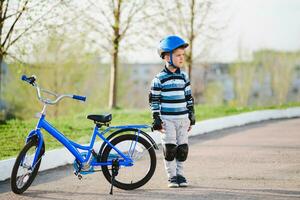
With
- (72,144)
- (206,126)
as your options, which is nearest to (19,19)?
(206,126)

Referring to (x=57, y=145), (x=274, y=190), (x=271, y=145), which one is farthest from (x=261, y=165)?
(x=57, y=145)

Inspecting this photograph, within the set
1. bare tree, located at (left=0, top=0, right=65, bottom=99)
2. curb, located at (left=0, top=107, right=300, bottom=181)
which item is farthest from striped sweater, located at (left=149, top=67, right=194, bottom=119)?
bare tree, located at (left=0, top=0, right=65, bottom=99)

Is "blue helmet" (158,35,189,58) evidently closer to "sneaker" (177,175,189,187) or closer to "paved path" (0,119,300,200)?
"sneaker" (177,175,189,187)

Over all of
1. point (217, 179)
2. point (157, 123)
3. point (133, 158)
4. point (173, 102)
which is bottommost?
point (217, 179)

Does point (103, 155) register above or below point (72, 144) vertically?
below

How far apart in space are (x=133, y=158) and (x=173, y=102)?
843 mm

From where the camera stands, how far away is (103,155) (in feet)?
21.3

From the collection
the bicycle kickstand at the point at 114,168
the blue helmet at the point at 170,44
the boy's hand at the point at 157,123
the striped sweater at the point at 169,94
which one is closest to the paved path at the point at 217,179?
the bicycle kickstand at the point at 114,168

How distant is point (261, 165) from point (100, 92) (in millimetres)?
33400

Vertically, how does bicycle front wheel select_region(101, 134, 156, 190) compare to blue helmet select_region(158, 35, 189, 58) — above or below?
below

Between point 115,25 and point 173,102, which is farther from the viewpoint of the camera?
point 115,25

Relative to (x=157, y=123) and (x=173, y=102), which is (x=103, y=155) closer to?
(x=157, y=123)

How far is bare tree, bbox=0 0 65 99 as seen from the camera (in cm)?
1463

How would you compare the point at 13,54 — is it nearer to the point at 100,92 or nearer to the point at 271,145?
the point at 271,145
